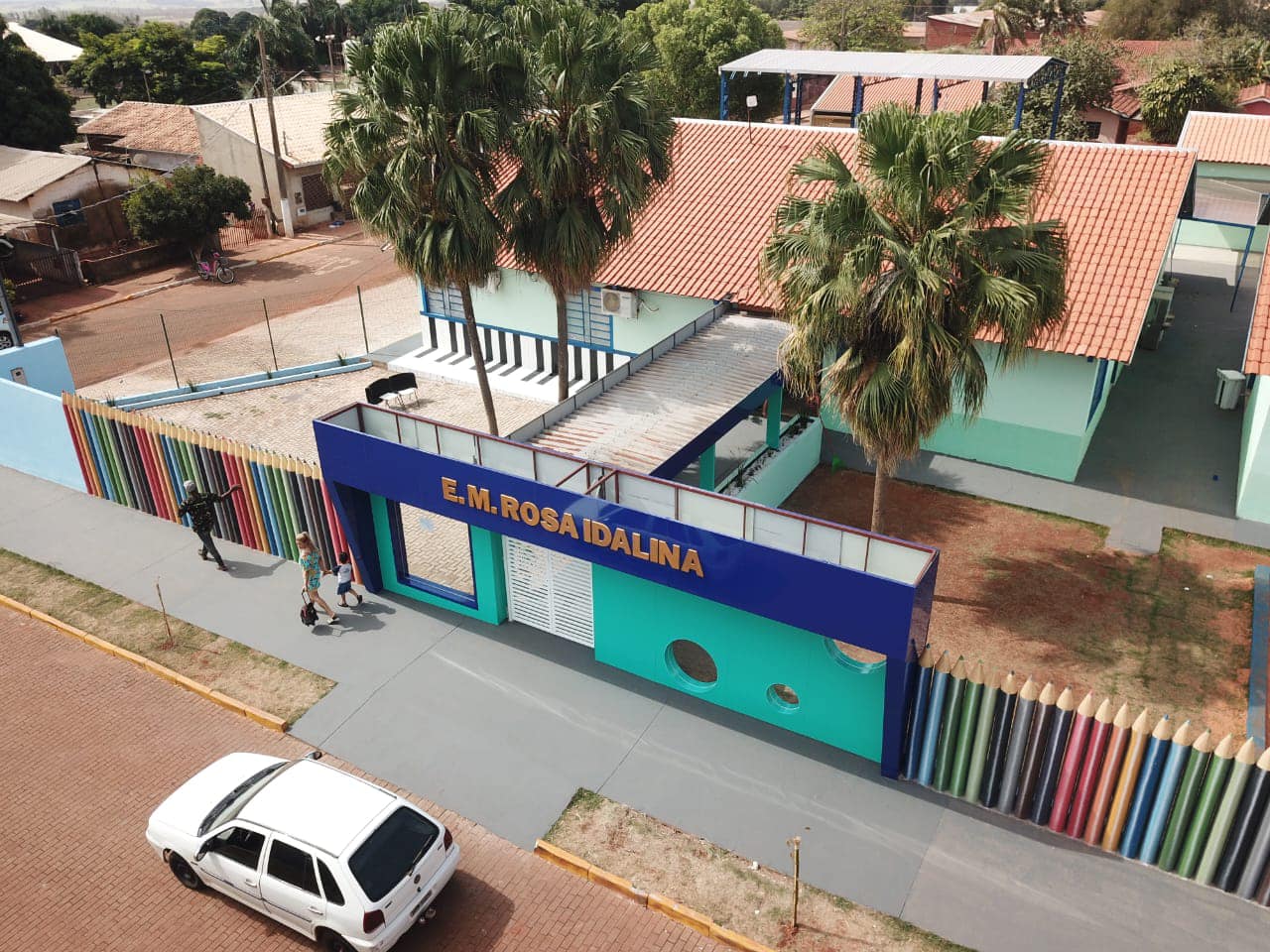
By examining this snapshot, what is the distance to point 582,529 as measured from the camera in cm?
1373

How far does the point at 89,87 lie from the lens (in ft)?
239

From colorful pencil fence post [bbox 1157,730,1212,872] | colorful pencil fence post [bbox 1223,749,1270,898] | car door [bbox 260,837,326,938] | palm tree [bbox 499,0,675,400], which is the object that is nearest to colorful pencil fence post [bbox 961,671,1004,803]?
colorful pencil fence post [bbox 1157,730,1212,872]

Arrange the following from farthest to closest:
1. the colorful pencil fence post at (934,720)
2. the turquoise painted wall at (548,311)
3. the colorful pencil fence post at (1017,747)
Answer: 1. the turquoise painted wall at (548,311)
2. the colorful pencil fence post at (934,720)
3. the colorful pencil fence post at (1017,747)

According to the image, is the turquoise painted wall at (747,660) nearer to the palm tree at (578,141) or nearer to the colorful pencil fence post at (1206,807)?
the colorful pencil fence post at (1206,807)

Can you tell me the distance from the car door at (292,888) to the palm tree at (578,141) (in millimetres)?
11788

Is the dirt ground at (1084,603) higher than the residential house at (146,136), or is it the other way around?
the residential house at (146,136)

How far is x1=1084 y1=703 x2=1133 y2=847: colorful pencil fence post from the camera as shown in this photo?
11.0 m

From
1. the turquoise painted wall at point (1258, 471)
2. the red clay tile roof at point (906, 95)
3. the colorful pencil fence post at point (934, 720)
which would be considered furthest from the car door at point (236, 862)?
the red clay tile roof at point (906, 95)

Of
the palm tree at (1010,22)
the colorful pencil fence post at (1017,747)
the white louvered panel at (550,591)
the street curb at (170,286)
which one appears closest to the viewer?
the colorful pencil fence post at (1017,747)

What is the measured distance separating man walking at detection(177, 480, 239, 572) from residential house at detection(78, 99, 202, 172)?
118 feet

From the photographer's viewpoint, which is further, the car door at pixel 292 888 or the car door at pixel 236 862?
the car door at pixel 236 862

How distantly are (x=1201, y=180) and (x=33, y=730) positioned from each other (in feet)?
138

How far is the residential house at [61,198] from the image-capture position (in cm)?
3903

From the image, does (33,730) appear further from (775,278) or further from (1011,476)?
(1011,476)
